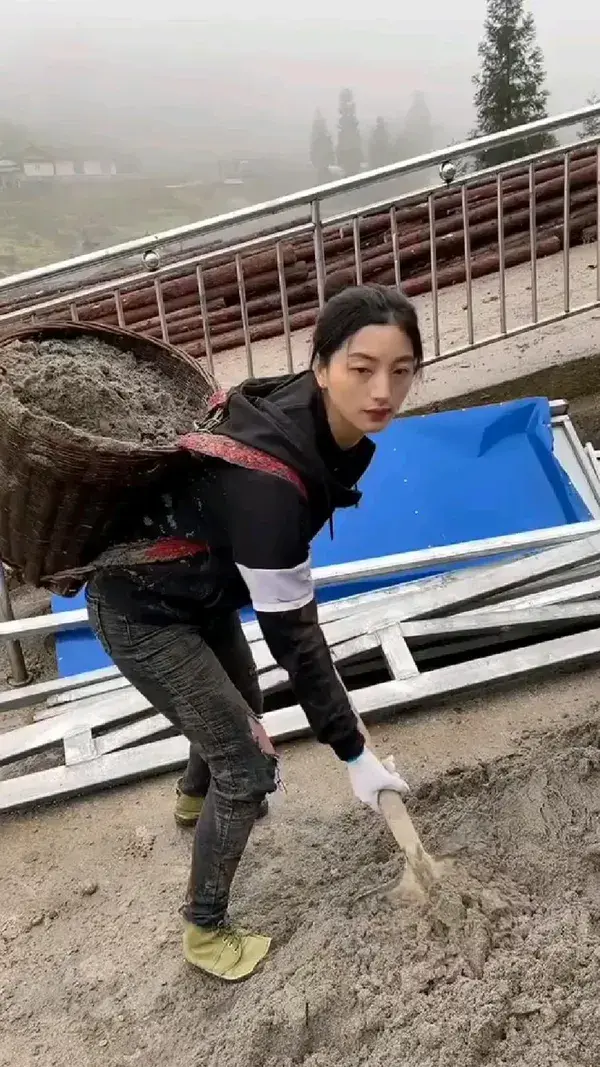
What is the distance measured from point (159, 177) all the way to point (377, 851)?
742 inches

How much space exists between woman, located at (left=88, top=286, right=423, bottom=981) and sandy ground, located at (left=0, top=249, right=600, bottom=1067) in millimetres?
180

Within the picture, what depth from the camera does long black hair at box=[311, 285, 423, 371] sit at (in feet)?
5.67

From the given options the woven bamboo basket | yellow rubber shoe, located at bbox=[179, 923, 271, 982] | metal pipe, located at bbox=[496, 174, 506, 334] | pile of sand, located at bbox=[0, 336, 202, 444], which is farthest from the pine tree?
yellow rubber shoe, located at bbox=[179, 923, 271, 982]

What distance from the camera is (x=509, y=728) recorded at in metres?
2.99

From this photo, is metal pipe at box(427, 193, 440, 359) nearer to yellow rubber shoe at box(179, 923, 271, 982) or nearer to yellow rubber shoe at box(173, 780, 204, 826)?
yellow rubber shoe at box(173, 780, 204, 826)

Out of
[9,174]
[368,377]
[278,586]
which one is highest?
[368,377]

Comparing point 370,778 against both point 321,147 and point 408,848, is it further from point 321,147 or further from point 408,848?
point 321,147

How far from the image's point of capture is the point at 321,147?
14219 mm

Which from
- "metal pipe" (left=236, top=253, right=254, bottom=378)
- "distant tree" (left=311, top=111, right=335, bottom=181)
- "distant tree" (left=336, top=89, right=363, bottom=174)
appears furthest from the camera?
"distant tree" (left=311, top=111, right=335, bottom=181)

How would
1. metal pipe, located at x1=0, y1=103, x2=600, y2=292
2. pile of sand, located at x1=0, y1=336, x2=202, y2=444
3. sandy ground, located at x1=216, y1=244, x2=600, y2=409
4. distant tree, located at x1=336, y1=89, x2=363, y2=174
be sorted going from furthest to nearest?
distant tree, located at x1=336, y1=89, x2=363, y2=174, sandy ground, located at x1=216, y1=244, x2=600, y2=409, metal pipe, located at x1=0, y1=103, x2=600, y2=292, pile of sand, located at x1=0, y1=336, x2=202, y2=444

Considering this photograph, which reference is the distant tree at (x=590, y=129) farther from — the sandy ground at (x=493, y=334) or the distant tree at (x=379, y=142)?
the distant tree at (x=379, y=142)

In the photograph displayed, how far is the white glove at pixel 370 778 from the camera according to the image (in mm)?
2062

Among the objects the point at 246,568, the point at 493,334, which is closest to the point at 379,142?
the point at 493,334

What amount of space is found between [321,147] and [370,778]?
13922 mm
